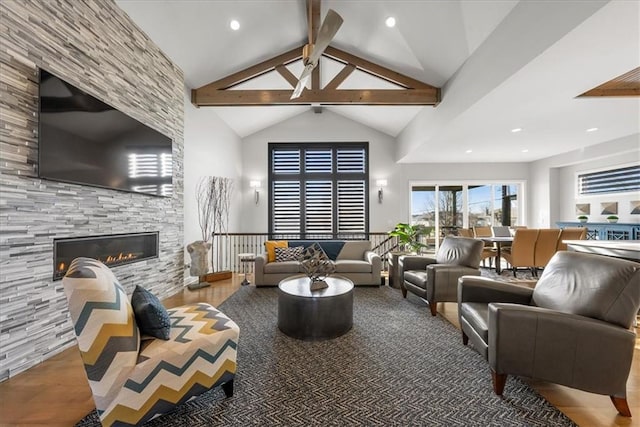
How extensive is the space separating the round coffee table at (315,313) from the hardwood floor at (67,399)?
5.03ft

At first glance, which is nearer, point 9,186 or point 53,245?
point 9,186

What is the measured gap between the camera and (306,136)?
7.40 metres

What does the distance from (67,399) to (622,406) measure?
3.55 metres

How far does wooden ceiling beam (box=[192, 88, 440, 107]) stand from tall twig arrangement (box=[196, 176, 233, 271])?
1479 millimetres

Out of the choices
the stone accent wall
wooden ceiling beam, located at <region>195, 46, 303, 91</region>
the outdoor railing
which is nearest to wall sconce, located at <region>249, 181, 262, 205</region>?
the outdoor railing

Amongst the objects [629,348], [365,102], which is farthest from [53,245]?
[365,102]

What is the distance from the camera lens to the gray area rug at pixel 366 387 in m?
1.63

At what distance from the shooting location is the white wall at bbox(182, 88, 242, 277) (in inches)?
186

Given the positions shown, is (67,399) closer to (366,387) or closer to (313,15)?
(366,387)

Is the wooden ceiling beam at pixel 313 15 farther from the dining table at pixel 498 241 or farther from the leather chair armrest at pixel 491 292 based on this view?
the dining table at pixel 498 241

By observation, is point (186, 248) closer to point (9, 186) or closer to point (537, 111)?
point (9, 186)

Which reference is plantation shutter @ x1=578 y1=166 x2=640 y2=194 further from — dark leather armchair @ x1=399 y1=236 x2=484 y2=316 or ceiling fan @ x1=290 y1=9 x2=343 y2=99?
ceiling fan @ x1=290 y1=9 x2=343 y2=99

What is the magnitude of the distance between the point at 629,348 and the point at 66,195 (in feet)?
14.2

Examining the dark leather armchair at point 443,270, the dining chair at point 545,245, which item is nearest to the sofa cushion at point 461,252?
the dark leather armchair at point 443,270
